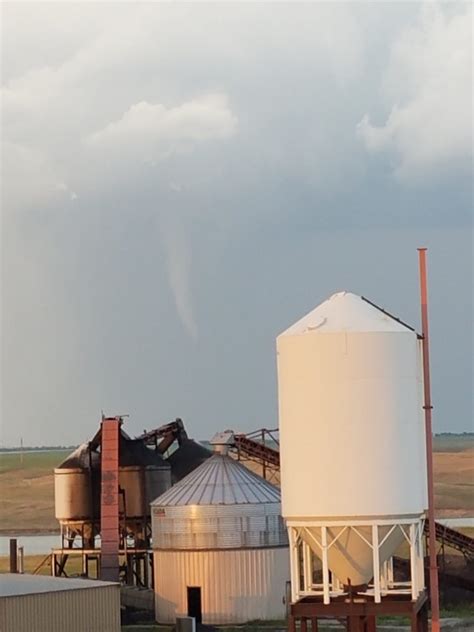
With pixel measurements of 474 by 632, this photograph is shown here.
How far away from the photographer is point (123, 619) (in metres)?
56.0

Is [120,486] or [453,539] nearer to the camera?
[453,539]

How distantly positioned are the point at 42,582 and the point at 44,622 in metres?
2.94

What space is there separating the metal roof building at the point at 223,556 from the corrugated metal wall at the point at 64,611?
10.2 metres

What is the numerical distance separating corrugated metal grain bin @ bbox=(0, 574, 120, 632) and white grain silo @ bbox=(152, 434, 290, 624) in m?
10.1

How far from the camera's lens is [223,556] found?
5397 cm

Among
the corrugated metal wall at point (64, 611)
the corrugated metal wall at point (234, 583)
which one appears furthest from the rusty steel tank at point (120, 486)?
the corrugated metal wall at point (64, 611)

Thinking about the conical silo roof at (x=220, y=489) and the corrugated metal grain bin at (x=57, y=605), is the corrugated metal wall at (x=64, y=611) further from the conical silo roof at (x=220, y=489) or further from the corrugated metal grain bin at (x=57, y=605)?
the conical silo roof at (x=220, y=489)

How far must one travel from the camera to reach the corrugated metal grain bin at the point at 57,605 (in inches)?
1569

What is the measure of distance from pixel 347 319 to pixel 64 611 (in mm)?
13754

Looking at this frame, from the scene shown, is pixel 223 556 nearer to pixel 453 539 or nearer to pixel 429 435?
pixel 453 539

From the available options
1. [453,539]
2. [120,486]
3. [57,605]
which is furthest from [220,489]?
[57,605]

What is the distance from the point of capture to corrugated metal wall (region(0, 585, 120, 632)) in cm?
3972

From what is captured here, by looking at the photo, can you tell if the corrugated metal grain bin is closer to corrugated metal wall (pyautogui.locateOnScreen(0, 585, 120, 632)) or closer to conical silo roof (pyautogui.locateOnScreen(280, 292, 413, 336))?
corrugated metal wall (pyautogui.locateOnScreen(0, 585, 120, 632))

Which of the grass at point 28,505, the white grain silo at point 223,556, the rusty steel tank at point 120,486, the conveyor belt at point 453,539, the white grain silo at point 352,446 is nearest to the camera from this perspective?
the white grain silo at point 352,446
